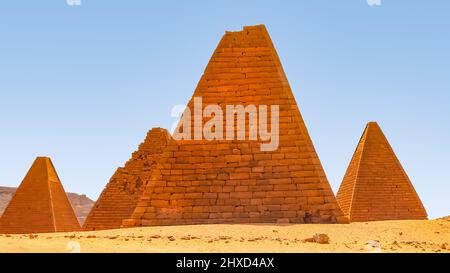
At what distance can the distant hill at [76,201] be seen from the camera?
6978 cm

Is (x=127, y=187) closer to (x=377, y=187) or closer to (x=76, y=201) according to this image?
(x=377, y=187)

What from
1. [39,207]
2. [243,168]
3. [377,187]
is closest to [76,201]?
[39,207]

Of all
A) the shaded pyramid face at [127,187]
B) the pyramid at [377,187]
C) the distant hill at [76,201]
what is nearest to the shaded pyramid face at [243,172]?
the shaded pyramid face at [127,187]

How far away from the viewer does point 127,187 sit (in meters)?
22.5

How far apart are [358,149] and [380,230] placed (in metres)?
13.4

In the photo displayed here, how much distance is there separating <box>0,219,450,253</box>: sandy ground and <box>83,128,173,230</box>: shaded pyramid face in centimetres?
1078

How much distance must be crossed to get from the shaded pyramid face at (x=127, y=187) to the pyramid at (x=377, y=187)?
274 inches

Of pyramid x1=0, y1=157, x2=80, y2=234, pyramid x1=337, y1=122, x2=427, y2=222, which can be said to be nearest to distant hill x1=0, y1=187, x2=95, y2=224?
pyramid x1=0, y1=157, x2=80, y2=234

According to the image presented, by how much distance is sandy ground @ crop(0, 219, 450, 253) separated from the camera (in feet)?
25.2

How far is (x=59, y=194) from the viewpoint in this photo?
87.1ft

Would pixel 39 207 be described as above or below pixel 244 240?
above

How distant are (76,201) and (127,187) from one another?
6147 cm

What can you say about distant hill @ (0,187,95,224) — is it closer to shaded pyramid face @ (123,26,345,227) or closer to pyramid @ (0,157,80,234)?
pyramid @ (0,157,80,234)

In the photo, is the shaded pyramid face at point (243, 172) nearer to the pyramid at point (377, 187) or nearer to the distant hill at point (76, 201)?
the pyramid at point (377, 187)
